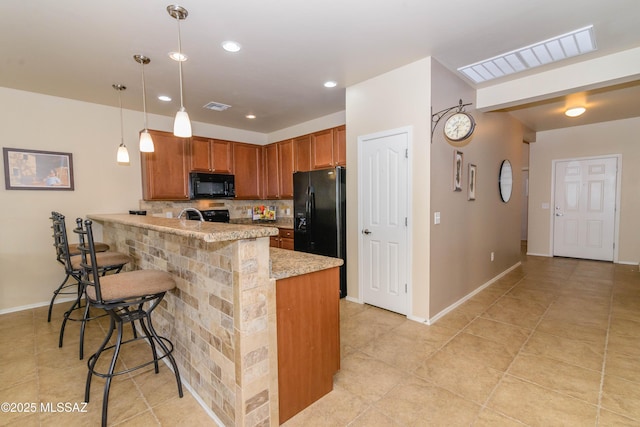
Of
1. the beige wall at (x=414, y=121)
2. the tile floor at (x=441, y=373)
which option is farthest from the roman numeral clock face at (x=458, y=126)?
the tile floor at (x=441, y=373)

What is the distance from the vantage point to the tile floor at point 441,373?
178cm

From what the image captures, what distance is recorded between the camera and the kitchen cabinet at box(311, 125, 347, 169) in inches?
167

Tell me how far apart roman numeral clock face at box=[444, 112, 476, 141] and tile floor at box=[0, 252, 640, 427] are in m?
1.93

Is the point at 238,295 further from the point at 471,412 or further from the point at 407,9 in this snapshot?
the point at 407,9

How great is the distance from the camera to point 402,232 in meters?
3.15

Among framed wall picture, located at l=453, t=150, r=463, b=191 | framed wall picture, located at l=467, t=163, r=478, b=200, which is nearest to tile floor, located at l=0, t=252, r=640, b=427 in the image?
framed wall picture, located at l=467, t=163, r=478, b=200

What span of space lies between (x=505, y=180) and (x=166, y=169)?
522 centimetres

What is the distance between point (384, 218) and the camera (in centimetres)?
331

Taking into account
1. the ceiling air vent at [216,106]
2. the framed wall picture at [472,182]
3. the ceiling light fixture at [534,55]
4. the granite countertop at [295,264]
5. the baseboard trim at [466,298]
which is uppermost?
the ceiling light fixture at [534,55]

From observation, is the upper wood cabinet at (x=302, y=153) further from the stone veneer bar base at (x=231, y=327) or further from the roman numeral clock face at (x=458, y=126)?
the stone veneer bar base at (x=231, y=327)

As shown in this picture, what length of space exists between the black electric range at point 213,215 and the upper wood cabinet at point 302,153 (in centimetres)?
147

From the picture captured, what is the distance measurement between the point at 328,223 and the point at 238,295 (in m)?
2.39

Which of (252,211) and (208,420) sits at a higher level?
(252,211)

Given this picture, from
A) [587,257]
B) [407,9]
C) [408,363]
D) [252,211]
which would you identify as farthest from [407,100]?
[587,257]
